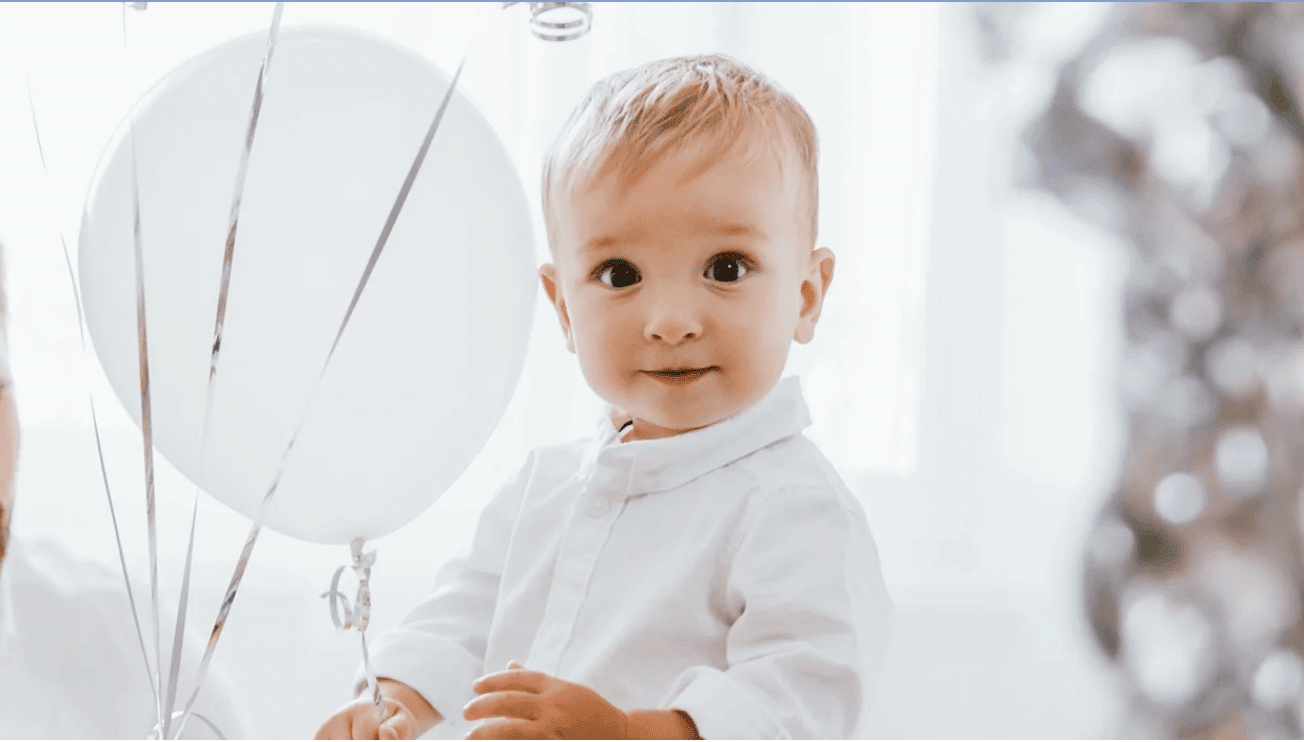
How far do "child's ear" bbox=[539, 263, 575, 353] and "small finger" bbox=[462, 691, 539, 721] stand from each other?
8.0 inches

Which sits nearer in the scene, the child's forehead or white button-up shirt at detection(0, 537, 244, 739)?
the child's forehead

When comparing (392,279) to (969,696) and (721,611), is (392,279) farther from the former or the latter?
(969,696)

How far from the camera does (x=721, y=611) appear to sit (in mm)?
595

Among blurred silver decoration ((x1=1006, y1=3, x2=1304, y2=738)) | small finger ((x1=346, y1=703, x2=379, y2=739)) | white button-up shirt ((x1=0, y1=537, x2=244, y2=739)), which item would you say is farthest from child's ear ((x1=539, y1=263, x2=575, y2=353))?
blurred silver decoration ((x1=1006, y1=3, x2=1304, y2=738))

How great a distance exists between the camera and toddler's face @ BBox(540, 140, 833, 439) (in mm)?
553

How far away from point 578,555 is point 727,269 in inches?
7.5

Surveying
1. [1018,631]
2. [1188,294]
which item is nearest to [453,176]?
[1188,294]

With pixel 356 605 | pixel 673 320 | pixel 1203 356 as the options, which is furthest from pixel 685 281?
pixel 1203 356

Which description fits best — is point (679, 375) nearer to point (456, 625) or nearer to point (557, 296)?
point (557, 296)

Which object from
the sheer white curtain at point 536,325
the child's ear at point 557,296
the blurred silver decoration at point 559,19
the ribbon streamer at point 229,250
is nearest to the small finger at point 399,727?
the ribbon streamer at point 229,250

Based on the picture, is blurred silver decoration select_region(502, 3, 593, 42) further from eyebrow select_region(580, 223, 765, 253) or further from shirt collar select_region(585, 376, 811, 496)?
shirt collar select_region(585, 376, 811, 496)

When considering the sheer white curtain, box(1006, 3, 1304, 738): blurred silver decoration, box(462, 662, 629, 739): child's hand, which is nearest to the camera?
box(462, 662, 629, 739): child's hand

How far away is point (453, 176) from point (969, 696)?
4.86 feet

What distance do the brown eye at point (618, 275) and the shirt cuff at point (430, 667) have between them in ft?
0.84
